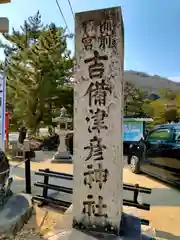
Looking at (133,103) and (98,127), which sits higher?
(133,103)

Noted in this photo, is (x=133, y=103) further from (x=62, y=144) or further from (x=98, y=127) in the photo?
(x=98, y=127)

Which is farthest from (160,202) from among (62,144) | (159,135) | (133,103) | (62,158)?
(133,103)

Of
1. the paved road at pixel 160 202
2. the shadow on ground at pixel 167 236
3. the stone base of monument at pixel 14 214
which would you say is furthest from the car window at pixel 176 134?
the stone base of monument at pixel 14 214

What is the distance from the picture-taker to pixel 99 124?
8.61 feet

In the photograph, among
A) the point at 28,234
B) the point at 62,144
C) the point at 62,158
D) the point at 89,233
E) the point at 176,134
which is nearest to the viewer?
the point at 89,233

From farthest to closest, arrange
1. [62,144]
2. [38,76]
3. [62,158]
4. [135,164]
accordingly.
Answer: [38,76]
[62,144]
[62,158]
[135,164]

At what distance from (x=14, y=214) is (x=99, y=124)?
81.6 inches

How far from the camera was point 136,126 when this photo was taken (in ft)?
41.2

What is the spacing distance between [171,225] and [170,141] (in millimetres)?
2587

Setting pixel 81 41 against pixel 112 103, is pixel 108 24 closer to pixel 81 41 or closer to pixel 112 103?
pixel 81 41

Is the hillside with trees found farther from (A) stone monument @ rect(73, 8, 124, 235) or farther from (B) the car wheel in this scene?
(A) stone monument @ rect(73, 8, 124, 235)

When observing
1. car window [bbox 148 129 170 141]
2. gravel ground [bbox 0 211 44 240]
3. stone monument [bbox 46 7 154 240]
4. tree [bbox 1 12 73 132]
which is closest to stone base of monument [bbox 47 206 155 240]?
stone monument [bbox 46 7 154 240]

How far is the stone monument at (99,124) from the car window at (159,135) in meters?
4.31

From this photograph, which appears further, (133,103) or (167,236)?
(133,103)
